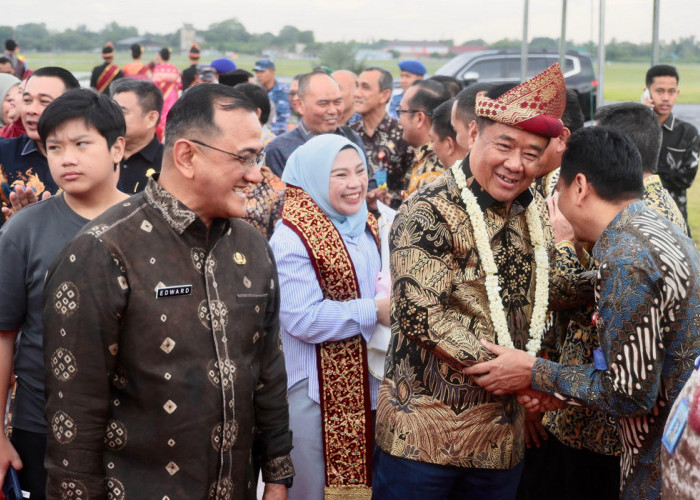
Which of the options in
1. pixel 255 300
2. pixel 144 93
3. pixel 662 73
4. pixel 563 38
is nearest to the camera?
pixel 255 300

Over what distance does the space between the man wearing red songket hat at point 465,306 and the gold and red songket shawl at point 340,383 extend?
27.8 inches

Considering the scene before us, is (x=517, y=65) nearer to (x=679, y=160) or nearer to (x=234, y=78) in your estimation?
(x=679, y=160)

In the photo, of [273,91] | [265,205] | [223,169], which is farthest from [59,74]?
[273,91]

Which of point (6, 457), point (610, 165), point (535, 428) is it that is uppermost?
point (610, 165)

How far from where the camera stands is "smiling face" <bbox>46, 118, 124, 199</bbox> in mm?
2994

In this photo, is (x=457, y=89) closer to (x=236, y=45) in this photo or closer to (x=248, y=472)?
(x=248, y=472)

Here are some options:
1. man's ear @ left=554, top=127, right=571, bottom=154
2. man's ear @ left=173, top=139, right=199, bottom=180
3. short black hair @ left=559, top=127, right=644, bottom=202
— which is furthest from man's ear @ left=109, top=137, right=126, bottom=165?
man's ear @ left=554, top=127, right=571, bottom=154

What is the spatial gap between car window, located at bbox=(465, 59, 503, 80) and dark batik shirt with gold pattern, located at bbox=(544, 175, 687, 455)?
16921 mm

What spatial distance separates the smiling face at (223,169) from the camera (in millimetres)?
2355

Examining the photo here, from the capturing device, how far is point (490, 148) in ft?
9.27

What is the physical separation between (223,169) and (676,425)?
141 centimetres

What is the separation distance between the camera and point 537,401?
9.30ft

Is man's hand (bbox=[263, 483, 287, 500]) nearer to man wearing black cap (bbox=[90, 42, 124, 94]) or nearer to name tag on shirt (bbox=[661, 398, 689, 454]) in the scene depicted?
name tag on shirt (bbox=[661, 398, 689, 454])

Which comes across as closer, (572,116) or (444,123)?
(572,116)
